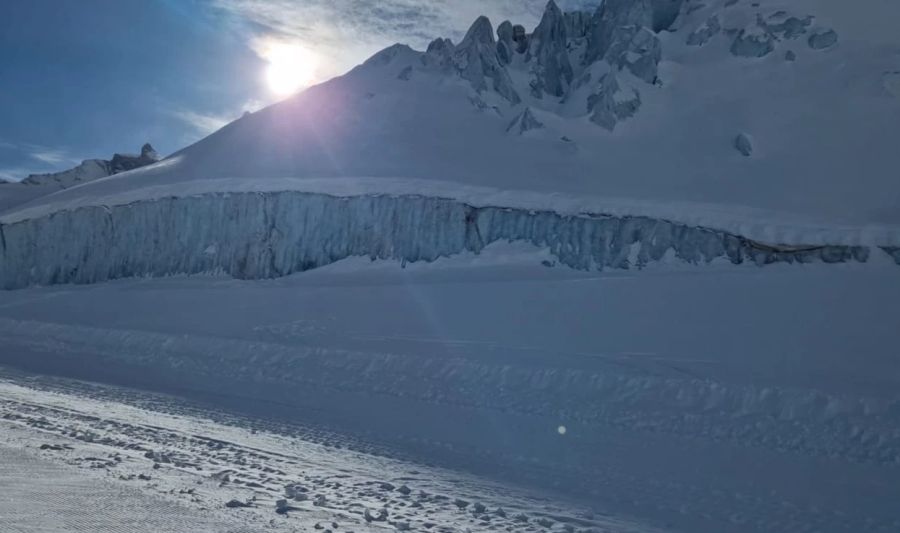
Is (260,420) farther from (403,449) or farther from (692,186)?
(692,186)

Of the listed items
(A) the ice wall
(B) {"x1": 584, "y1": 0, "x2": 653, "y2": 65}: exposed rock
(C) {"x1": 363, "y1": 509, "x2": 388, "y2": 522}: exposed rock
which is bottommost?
(C) {"x1": 363, "y1": 509, "x2": 388, "y2": 522}: exposed rock

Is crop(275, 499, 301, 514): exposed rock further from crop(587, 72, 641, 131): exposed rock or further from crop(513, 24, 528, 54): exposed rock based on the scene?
crop(513, 24, 528, 54): exposed rock

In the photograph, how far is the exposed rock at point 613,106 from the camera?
121 feet

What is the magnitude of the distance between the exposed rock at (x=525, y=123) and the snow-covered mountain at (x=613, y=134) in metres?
0.09

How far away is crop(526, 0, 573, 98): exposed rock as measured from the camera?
144ft

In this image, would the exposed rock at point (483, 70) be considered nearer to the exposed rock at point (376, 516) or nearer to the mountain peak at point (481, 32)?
the mountain peak at point (481, 32)

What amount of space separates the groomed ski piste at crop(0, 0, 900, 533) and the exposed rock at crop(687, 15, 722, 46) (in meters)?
0.22

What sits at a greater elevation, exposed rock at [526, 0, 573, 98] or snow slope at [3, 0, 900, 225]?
exposed rock at [526, 0, 573, 98]

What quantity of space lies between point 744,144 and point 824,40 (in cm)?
1058

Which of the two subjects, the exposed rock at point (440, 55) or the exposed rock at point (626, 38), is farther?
the exposed rock at point (440, 55)

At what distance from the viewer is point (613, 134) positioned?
36.0m

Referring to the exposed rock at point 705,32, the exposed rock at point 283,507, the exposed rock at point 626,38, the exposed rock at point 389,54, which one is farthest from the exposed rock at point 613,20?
the exposed rock at point 283,507

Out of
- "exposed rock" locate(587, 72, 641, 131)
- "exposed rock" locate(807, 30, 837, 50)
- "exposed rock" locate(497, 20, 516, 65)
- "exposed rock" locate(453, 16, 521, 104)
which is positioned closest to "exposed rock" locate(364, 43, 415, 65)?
"exposed rock" locate(453, 16, 521, 104)

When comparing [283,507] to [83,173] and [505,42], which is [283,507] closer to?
[505,42]
